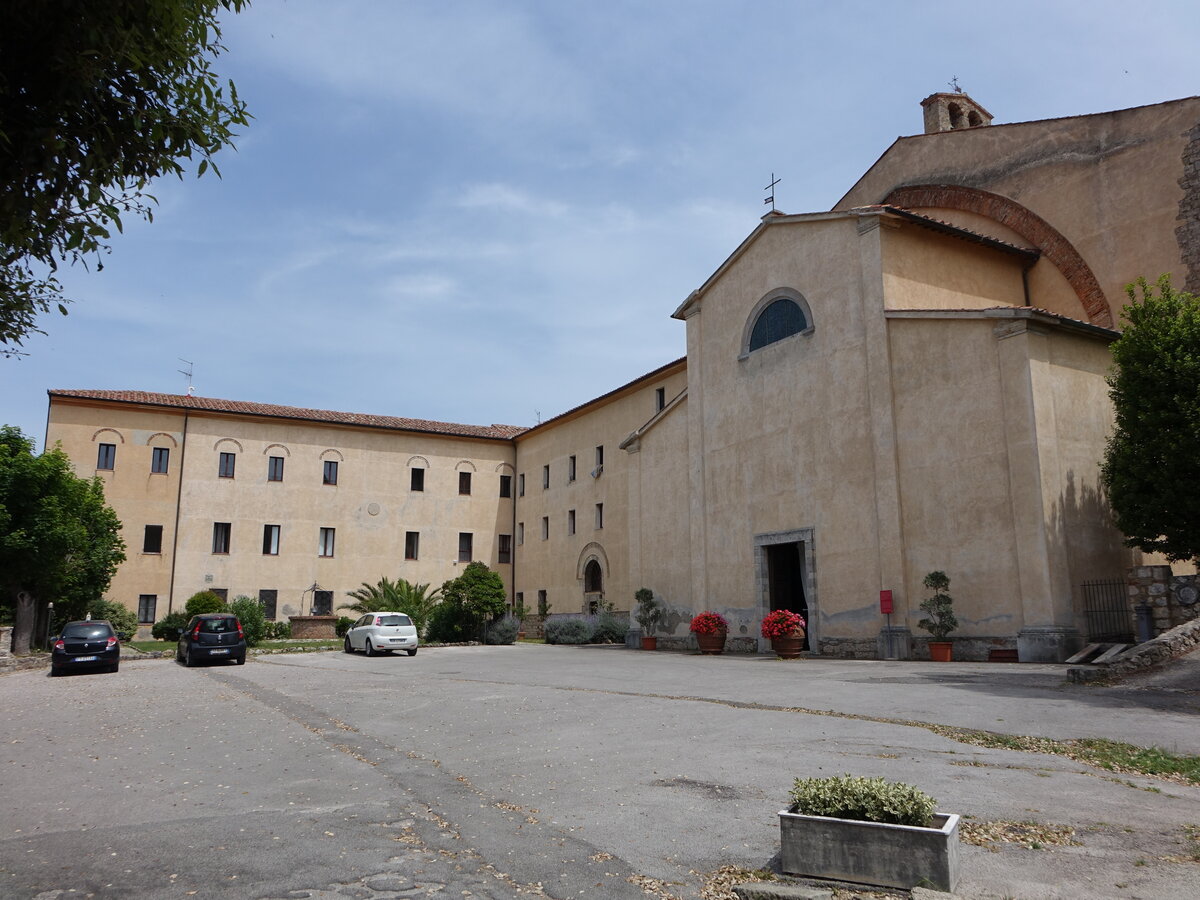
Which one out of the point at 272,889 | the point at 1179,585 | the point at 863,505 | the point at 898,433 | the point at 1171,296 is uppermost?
the point at 1171,296

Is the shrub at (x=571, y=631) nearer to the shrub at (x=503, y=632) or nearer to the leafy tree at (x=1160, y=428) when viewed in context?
the shrub at (x=503, y=632)

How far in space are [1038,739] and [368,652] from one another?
2290cm

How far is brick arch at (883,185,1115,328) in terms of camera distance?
22750 millimetres

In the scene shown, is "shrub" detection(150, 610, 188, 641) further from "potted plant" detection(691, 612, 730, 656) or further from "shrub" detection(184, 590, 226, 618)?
"potted plant" detection(691, 612, 730, 656)

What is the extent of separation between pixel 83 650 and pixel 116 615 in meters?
17.4

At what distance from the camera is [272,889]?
484cm

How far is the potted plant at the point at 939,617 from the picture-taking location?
1883 cm

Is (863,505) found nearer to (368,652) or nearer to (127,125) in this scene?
(368,652)

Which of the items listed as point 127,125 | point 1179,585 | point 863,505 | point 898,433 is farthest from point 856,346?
point 127,125

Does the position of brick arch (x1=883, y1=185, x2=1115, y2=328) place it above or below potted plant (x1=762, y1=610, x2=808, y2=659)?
above

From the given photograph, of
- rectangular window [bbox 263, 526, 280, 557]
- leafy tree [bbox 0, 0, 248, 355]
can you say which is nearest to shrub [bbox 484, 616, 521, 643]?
rectangular window [bbox 263, 526, 280, 557]

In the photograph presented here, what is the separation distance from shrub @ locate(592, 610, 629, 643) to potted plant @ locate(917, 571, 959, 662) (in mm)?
15426

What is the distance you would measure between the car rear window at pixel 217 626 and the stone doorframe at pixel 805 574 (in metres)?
15.4

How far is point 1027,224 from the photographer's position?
24.5 m
